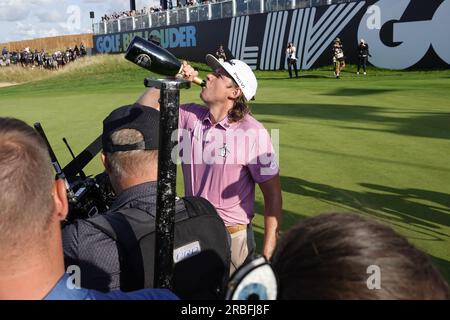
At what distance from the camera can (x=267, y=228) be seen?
10.8 feet

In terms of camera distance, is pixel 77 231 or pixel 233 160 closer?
pixel 77 231

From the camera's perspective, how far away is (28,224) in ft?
4.31

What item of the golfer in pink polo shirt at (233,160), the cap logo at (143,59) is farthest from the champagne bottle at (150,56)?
the golfer in pink polo shirt at (233,160)

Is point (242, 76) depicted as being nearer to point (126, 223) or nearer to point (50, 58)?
point (126, 223)

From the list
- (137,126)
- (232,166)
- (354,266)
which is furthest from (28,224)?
(232,166)

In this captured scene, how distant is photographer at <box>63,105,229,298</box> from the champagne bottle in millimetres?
390

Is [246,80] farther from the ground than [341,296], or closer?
farther from the ground

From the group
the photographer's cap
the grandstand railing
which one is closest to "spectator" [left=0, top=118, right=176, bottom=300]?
the photographer's cap

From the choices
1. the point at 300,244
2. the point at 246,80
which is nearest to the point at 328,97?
the point at 246,80

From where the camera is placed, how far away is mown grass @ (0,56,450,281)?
18.1 ft

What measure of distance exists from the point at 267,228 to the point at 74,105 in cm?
1442

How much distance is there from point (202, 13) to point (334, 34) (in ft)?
37.0

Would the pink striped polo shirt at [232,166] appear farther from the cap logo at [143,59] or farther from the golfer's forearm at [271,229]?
the cap logo at [143,59]

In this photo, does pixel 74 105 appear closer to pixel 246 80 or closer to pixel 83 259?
pixel 246 80
